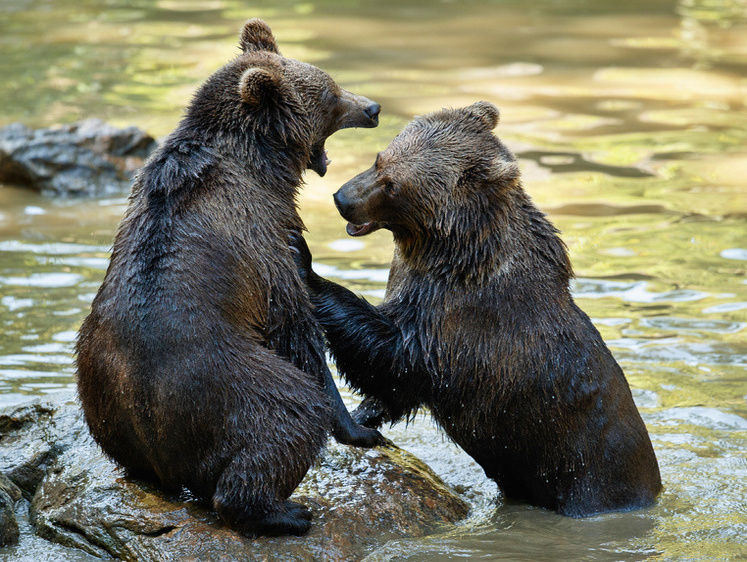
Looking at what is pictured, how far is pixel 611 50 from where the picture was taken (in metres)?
19.9

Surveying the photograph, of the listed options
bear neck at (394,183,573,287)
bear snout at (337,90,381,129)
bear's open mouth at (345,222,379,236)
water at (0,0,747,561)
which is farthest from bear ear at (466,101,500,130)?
water at (0,0,747,561)

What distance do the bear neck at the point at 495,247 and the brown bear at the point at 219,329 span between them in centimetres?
110

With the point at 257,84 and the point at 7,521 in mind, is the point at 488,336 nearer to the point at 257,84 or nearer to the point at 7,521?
the point at 257,84

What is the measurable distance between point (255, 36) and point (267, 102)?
0.79 meters

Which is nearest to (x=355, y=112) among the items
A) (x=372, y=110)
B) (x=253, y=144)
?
(x=372, y=110)

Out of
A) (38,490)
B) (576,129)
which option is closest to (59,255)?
(38,490)

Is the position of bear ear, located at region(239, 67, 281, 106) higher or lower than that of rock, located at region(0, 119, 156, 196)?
higher

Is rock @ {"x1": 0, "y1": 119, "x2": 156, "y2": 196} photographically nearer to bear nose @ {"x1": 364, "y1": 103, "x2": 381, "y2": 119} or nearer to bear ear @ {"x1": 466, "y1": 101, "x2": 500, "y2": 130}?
bear nose @ {"x1": 364, "y1": 103, "x2": 381, "y2": 119}

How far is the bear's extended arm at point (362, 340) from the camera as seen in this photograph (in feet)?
21.7

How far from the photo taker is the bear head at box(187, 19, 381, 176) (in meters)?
6.04

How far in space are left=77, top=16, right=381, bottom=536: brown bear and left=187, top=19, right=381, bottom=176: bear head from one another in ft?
0.03

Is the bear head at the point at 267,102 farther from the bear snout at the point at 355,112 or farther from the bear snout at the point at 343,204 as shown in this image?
the bear snout at the point at 343,204

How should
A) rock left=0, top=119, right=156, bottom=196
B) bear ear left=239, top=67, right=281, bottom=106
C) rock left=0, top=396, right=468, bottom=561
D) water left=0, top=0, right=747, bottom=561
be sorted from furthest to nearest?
rock left=0, top=119, right=156, bottom=196 → water left=0, top=0, right=747, bottom=561 → bear ear left=239, top=67, right=281, bottom=106 → rock left=0, top=396, right=468, bottom=561

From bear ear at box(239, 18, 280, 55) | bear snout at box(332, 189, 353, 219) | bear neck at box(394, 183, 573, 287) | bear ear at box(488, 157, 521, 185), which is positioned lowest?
bear neck at box(394, 183, 573, 287)
